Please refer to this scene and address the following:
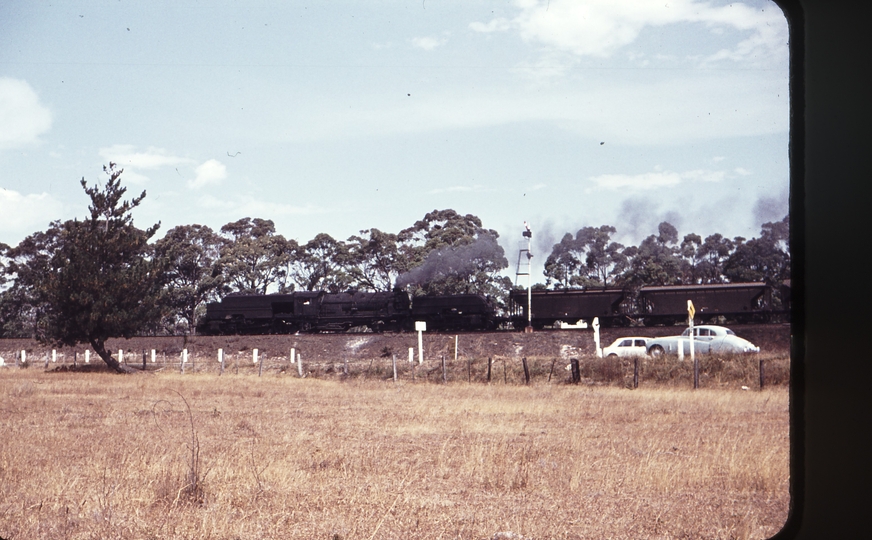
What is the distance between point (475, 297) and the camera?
43438 millimetres

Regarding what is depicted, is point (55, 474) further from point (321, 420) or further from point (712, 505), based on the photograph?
point (712, 505)

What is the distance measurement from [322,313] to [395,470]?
37342 mm

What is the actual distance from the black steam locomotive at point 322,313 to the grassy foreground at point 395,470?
26.7m

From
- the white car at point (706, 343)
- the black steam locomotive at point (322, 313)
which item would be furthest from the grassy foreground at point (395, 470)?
the black steam locomotive at point (322, 313)

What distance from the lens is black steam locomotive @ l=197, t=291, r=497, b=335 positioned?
4475 cm

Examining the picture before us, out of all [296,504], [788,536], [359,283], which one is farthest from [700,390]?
[359,283]

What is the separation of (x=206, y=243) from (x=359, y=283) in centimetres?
1220

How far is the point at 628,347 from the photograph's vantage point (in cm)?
3050

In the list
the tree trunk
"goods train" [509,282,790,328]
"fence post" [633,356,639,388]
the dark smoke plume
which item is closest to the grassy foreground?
"fence post" [633,356,639,388]

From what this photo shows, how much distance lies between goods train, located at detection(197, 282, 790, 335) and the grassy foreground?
22.3 m

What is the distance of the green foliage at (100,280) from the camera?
3148cm

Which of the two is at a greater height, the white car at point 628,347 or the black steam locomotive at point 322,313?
the black steam locomotive at point 322,313

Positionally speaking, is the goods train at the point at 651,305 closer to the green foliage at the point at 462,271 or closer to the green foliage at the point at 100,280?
the green foliage at the point at 462,271

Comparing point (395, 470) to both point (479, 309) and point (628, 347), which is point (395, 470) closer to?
point (628, 347)
